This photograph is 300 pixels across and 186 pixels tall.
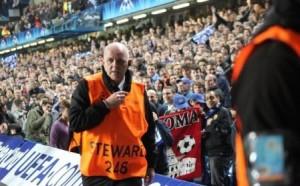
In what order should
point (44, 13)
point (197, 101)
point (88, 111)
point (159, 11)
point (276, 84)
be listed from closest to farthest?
point (276, 84) < point (88, 111) < point (197, 101) < point (159, 11) < point (44, 13)

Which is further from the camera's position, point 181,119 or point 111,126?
point 181,119

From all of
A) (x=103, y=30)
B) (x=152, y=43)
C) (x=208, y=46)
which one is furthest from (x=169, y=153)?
(x=103, y=30)

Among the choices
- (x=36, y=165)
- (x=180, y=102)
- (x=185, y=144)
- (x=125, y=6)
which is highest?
(x=125, y=6)

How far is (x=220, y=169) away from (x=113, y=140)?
3335 millimetres

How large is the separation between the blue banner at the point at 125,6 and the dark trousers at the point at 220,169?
1463 cm

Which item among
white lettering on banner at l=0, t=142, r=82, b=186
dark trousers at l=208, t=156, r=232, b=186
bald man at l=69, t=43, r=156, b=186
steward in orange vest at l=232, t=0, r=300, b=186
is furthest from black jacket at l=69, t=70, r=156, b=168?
white lettering on banner at l=0, t=142, r=82, b=186

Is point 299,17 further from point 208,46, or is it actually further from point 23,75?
point 23,75

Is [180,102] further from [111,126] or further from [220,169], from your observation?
[111,126]

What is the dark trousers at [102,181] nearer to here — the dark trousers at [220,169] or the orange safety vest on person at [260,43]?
the orange safety vest on person at [260,43]

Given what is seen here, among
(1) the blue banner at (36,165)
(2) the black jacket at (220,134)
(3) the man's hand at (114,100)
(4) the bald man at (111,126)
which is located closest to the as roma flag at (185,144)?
(2) the black jacket at (220,134)

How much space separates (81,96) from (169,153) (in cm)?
350

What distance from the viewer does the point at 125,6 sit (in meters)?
25.0

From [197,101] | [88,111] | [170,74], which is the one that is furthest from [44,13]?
[88,111]

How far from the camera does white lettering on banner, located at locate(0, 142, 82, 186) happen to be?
784cm
